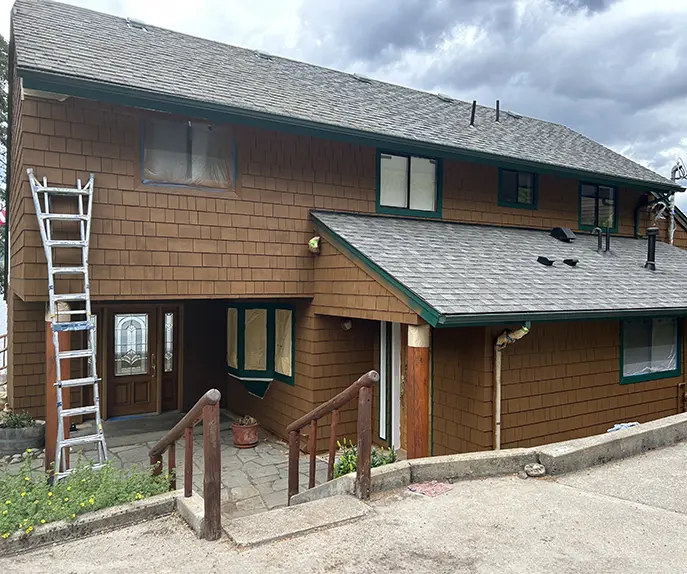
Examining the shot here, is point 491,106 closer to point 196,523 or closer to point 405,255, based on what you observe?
point 405,255

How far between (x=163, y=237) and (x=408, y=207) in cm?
399

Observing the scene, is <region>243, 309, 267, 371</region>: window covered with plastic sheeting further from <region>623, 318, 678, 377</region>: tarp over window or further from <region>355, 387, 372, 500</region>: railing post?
<region>623, 318, 678, 377</region>: tarp over window

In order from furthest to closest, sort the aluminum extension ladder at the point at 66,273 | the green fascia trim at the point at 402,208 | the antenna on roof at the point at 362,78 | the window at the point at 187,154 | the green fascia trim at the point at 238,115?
the antenna on roof at the point at 362,78
the green fascia trim at the point at 402,208
the window at the point at 187,154
the green fascia trim at the point at 238,115
the aluminum extension ladder at the point at 66,273

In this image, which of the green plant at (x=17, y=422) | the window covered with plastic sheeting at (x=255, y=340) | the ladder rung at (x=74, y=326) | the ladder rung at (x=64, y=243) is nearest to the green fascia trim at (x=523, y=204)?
the window covered with plastic sheeting at (x=255, y=340)

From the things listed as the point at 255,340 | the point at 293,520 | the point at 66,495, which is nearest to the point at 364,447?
the point at 293,520

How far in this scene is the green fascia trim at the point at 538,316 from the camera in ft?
17.0

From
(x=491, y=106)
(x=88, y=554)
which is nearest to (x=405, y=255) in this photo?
(x=88, y=554)

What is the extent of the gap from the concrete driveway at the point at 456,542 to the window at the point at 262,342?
161 inches

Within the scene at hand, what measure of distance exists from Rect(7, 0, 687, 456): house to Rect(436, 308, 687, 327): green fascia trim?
3cm

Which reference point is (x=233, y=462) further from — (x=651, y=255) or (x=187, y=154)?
(x=651, y=255)

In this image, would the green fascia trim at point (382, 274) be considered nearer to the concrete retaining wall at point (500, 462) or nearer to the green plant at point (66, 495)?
the concrete retaining wall at point (500, 462)

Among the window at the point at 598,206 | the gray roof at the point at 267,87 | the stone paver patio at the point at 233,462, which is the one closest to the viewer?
the stone paver patio at the point at 233,462

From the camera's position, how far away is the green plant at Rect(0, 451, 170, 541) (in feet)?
11.7

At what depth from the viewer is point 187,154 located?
22.1ft
